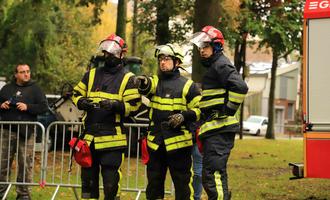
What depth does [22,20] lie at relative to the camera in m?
18.2

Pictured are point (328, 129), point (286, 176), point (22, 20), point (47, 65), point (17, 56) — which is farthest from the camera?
point (47, 65)

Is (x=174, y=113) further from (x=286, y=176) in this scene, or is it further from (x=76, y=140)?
(x=286, y=176)

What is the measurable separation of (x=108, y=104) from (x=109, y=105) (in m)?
0.02

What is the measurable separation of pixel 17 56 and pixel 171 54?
45.3 feet

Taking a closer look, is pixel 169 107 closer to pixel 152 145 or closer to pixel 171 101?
pixel 171 101

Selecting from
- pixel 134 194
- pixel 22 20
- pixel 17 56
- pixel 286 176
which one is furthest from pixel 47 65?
pixel 134 194

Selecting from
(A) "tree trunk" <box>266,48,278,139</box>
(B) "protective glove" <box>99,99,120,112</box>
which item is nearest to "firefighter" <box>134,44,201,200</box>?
(B) "protective glove" <box>99,99,120,112</box>

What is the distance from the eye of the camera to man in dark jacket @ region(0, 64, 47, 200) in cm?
935

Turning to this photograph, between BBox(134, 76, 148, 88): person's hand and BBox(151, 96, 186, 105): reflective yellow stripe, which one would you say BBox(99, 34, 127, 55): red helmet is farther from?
BBox(151, 96, 186, 105): reflective yellow stripe

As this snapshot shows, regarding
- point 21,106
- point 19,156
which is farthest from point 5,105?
point 19,156

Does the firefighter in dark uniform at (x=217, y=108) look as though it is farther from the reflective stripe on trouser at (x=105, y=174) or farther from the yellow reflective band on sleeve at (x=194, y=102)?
the reflective stripe on trouser at (x=105, y=174)

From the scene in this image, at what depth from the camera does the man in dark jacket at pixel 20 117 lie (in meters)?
9.35

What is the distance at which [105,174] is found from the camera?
281 inches

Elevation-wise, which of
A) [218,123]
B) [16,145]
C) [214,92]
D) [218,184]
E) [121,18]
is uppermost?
[121,18]
